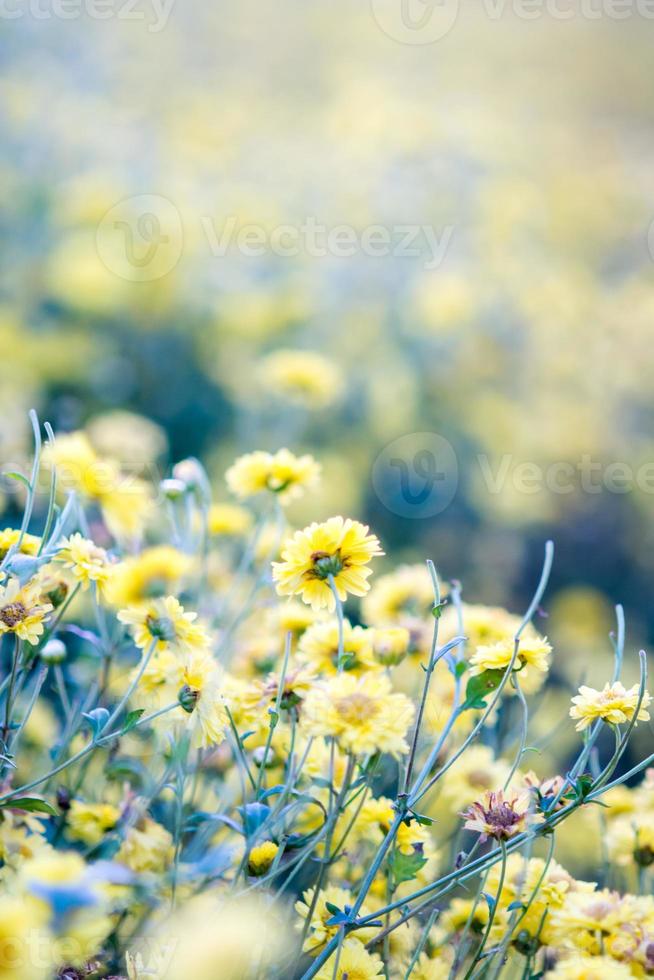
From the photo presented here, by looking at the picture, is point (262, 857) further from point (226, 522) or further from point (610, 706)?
point (226, 522)

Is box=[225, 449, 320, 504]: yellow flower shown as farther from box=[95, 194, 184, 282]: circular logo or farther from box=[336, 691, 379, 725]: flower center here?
box=[95, 194, 184, 282]: circular logo

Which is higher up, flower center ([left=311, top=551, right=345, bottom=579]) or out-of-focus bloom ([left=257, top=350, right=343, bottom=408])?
flower center ([left=311, top=551, right=345, bottom=579])

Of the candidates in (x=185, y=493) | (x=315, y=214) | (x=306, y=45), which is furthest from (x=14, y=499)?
(x=306, y=45)

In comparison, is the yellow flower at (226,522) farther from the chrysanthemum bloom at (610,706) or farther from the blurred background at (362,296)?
the chrysanthemum bloom at (610,706)

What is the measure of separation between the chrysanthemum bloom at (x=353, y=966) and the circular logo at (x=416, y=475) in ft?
6.08

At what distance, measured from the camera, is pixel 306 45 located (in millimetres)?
4465

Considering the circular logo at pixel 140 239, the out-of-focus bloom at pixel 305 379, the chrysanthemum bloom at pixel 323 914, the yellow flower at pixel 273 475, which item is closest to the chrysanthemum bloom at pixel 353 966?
the chrysanthemum bloom at pixel 323 914

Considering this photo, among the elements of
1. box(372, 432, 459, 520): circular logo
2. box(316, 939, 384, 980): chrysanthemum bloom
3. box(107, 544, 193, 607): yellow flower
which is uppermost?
box(107, 544, 193, 607): yellow flower

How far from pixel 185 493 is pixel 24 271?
1875mm

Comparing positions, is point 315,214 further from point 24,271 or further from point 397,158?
point 24,271

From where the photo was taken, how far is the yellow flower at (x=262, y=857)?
751 mm

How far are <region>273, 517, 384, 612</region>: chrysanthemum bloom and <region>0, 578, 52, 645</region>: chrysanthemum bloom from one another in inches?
8.3

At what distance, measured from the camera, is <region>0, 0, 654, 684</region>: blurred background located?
2.49 m

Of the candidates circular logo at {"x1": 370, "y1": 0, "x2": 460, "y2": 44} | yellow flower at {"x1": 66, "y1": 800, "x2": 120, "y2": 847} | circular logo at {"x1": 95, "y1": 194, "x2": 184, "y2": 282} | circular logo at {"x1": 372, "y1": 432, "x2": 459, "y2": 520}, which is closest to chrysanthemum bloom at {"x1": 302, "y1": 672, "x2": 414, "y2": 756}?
yellow flower at {"x1": 66, "y1": 800, "x2": 120, "y2": 847}
